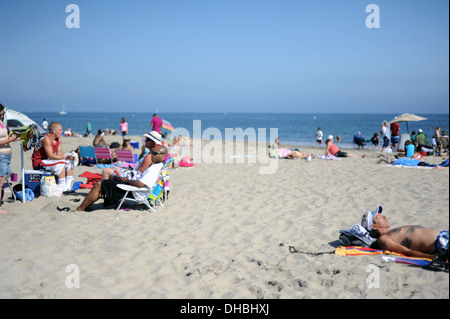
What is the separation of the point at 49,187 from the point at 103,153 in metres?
4.14

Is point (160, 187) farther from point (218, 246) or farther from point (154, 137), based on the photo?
point (218, 246)

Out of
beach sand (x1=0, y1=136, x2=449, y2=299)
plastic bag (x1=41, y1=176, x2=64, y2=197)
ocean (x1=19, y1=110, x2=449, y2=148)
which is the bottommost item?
beach sand (x1=0, y1=136, x2=449, y2=299)

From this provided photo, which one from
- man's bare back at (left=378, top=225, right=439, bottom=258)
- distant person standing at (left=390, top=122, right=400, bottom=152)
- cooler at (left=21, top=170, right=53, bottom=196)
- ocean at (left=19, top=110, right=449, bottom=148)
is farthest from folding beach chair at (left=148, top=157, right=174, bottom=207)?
ocean at (left=19, top=110, right=449, bottom=148)

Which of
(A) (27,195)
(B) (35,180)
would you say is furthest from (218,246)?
(B) (35,180)

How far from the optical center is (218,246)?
395 cm

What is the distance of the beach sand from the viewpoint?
9.45 feet

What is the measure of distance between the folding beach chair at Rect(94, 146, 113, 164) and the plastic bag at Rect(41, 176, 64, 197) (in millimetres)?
3947

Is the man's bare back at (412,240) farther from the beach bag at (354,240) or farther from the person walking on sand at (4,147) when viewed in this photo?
the person walking on sand at (4,147)

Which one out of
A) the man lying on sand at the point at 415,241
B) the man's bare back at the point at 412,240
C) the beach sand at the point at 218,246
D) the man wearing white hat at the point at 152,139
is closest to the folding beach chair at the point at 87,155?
the beach sand at the point at 218,246

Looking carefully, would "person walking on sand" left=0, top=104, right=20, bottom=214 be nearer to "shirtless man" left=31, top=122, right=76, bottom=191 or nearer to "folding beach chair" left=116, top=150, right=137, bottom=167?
"shirtless man" left=31, top=122, right=76, bottom=191
